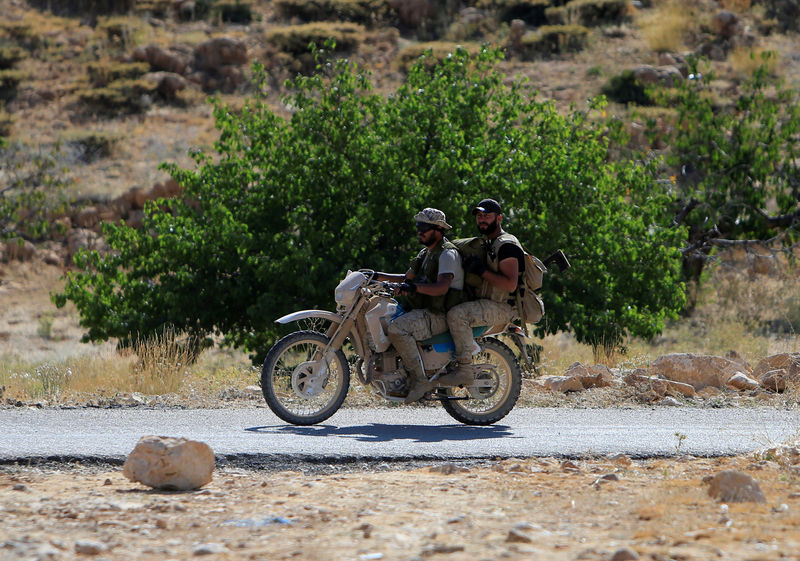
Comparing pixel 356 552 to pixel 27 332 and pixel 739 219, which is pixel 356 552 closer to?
pixel 739 219

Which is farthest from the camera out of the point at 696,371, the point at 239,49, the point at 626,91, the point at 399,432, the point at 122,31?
the point at 122,31

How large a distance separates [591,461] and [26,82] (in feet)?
133

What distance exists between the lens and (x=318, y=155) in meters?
15.2

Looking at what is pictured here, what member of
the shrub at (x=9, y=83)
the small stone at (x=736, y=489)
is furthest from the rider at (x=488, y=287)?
the shrub at (x=9, y=83)

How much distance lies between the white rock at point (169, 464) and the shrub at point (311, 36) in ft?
130

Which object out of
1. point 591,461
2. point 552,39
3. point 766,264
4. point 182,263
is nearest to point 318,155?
point 182,263

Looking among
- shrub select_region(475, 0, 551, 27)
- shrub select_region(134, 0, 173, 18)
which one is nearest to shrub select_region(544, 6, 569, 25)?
shrub select_region(475, 0, 551, 27)

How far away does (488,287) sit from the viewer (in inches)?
326

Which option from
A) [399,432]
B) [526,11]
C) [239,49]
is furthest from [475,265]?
[526,11]

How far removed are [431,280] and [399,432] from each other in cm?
120

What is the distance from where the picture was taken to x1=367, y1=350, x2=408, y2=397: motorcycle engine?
823 centimetres

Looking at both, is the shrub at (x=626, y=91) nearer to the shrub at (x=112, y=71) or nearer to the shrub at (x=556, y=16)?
the shrub at (x=556, y=16)

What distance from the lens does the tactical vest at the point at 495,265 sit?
8.10 m

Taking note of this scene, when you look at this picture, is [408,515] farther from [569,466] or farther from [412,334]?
[412,334]
